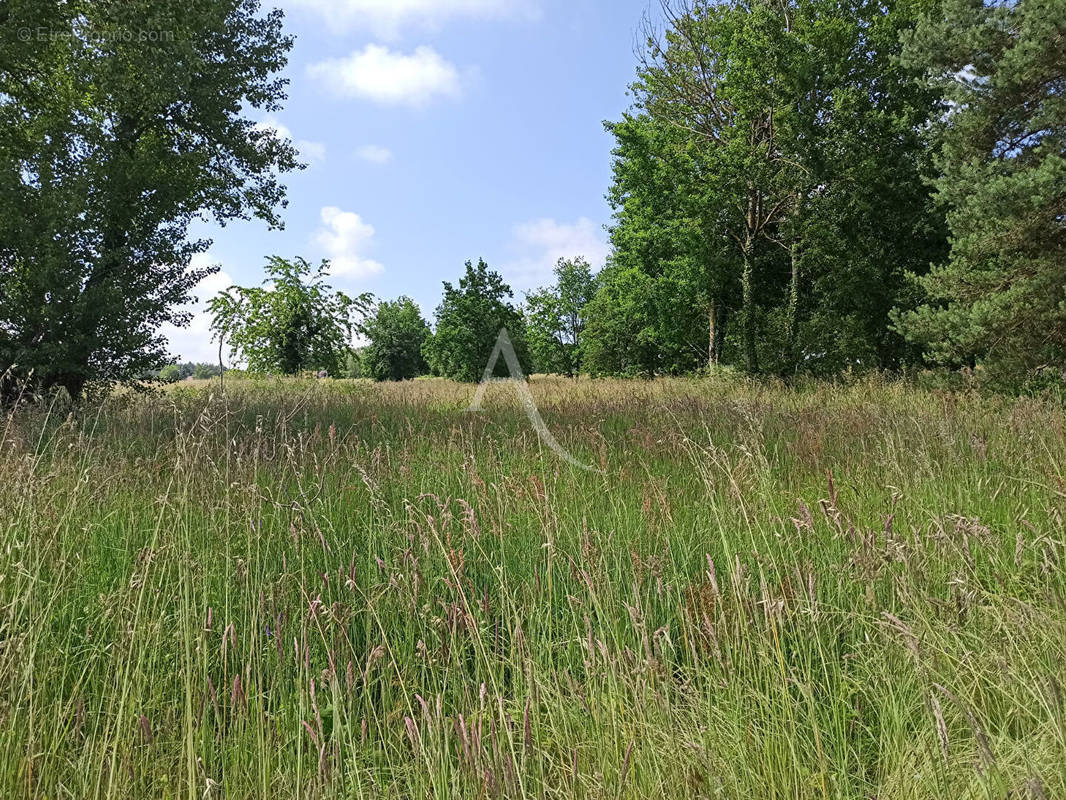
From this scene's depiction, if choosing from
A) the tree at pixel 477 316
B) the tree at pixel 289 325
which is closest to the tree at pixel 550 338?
the tree at pixel 477 316

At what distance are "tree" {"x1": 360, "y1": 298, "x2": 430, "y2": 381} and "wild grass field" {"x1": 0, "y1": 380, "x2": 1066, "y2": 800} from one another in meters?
56.5

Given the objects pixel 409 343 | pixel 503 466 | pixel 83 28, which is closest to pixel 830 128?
pixel 503 466

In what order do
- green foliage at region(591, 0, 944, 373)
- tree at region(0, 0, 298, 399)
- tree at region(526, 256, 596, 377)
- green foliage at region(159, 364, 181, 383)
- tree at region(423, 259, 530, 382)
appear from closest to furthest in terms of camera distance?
green foliage at region(159, 364, 181, 383) < tree at region(0, 0, 298, 399) < green foliage at region(591, 0, 944, 373) < tree at region(423, 259, 530, 382) < tree at region(526, 256, 596, 377)

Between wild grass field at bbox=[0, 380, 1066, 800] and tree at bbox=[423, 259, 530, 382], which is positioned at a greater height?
tree at bbox=[423, 259, 530, 382]

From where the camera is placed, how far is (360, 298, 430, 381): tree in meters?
60.7

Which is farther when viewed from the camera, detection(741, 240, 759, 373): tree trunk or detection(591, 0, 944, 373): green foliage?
detection(741, 240, 759, 373): tree trunk

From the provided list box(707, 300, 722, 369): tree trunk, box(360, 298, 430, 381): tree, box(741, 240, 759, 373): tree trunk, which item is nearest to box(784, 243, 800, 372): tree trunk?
box(741, 240, 759, 373): tree trunk

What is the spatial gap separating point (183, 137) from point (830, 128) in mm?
16343

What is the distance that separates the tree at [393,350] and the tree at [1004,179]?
53140 millimetres

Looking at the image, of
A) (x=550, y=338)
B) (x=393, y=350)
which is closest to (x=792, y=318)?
(x=550, y=338)

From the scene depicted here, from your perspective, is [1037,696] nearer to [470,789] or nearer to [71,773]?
[470,789]

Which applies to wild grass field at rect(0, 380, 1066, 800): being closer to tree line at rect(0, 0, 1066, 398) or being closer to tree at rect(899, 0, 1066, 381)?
tree line at rect(0, 0, 1066, 398)

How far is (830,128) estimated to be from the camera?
51.1ft

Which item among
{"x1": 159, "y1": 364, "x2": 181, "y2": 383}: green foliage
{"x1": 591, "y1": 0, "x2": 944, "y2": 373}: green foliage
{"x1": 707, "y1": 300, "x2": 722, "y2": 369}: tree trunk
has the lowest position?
{"x1": 159, "y1": 364, "x2": 181, "y2": 383}: green foliage
